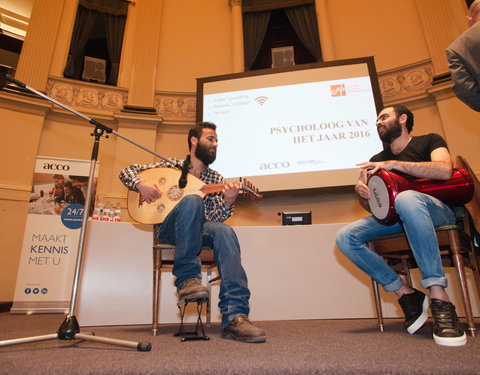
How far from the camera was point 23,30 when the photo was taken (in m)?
5.87

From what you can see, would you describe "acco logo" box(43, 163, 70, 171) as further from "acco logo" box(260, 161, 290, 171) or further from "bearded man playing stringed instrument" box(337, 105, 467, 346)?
"bearded man playing stringed instrument" box(337, 105, 467, 346)

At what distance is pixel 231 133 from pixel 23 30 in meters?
4.56

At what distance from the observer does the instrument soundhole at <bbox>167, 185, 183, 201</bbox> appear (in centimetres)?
203

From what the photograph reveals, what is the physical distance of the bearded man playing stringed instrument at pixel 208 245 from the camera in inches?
60.6

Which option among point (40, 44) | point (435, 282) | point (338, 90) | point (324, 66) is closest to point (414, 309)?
point (435, 282)

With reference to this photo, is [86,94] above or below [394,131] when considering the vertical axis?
above

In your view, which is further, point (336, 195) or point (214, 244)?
point (336, 195)

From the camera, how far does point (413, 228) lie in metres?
1.52

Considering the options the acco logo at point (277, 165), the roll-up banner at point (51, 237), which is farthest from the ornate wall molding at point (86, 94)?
the acco logo at point (277, 165)

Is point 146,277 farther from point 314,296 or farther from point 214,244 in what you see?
point 314,296

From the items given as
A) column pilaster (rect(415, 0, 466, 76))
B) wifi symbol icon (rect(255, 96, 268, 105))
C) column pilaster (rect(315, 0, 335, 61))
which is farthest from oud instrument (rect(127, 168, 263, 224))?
column pilaster (rect(415, 0, 466, 76))

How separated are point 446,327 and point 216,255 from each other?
1038mm

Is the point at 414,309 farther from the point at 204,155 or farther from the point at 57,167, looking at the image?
the point at 57,167

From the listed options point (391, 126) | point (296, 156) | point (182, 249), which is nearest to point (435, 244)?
point (391, 126)
